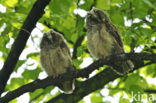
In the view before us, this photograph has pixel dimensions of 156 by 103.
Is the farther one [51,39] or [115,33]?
[51,39]

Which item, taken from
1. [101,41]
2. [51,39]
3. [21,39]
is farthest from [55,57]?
[21,39]

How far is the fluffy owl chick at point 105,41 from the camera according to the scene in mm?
4402

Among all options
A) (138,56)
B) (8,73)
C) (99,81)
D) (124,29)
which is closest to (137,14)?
(124,29)

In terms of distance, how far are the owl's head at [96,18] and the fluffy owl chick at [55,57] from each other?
0.68m

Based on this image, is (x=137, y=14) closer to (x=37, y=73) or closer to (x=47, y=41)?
(x=37, y=73)

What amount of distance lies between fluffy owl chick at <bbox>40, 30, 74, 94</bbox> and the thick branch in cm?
132

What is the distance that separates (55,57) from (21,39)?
141 cm

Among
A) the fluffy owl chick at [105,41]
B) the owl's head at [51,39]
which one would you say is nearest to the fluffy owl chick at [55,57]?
the owl's head at [51,39]

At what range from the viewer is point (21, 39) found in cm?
345

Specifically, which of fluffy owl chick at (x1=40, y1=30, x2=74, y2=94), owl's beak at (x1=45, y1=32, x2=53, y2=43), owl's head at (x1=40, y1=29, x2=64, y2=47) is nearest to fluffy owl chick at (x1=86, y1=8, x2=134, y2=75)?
fluffy owl chick at (x1=40, y1=30, x2=74, y2=94)

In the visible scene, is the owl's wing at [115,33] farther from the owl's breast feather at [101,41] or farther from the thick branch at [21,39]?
the thick branch at [21,39]

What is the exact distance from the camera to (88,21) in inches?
190

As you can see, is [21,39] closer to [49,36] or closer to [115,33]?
[49,36]

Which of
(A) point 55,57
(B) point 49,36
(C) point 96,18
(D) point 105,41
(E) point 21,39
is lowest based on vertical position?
(A) point 55,57
